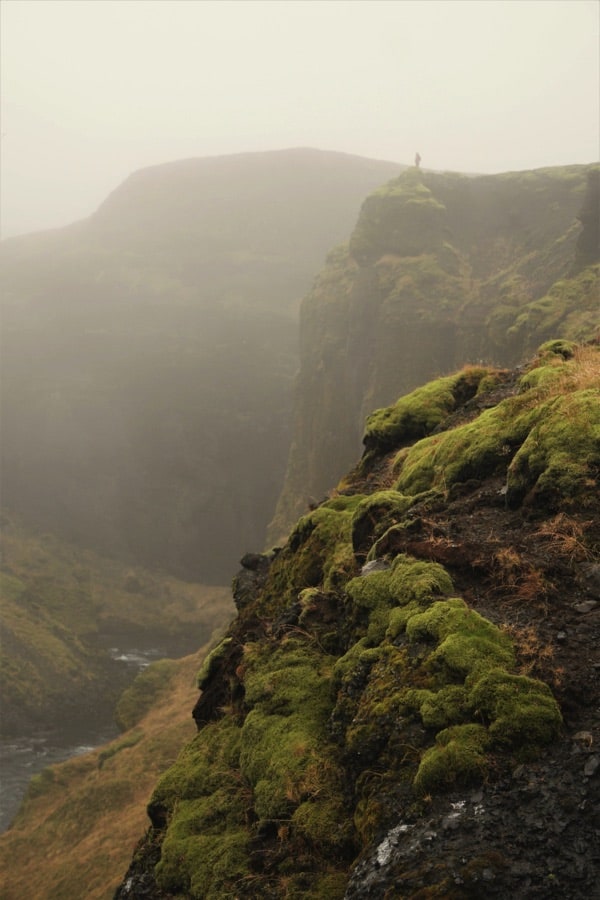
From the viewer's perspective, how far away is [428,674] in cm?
694

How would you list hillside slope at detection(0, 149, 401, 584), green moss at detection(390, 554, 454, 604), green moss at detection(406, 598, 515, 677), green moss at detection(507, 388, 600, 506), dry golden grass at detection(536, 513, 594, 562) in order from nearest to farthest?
green moss at detection(406, 598, 515, 677), dry golden grass at detection(536, 513, 594, 562), green moss at detection(390, 554, 454, 604), green moss at detection(507, 388, 600, 506), hillside slope at detection(0, 149, 401, 584)

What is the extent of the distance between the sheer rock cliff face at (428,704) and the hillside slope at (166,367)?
64.3 m

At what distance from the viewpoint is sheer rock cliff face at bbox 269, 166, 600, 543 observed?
164 feet

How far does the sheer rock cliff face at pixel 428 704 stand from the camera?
5223 mm

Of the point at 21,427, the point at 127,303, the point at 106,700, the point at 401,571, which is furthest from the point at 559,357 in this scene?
the point at 127,303

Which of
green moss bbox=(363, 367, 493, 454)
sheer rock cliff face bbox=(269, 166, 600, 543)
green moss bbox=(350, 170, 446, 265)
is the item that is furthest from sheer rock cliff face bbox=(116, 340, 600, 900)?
green moss bbox=(350, 170, 446, 265)

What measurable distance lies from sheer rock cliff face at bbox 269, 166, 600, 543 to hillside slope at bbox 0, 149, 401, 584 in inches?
616

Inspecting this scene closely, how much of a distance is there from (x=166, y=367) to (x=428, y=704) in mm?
88823

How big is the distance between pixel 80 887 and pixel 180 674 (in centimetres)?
2556

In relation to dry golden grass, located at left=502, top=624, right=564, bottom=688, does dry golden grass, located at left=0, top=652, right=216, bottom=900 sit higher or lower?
lower

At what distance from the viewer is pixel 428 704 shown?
6.55 m

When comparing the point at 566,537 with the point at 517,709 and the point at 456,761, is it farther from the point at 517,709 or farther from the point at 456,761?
the point at 456,761

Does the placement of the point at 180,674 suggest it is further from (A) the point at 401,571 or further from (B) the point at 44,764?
(A) the point at 401,571

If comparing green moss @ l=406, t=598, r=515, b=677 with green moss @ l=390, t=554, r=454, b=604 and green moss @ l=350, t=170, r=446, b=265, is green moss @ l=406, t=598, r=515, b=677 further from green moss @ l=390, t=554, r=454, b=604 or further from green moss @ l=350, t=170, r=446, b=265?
green moss @ l=350, t=170, r=446, b=265
